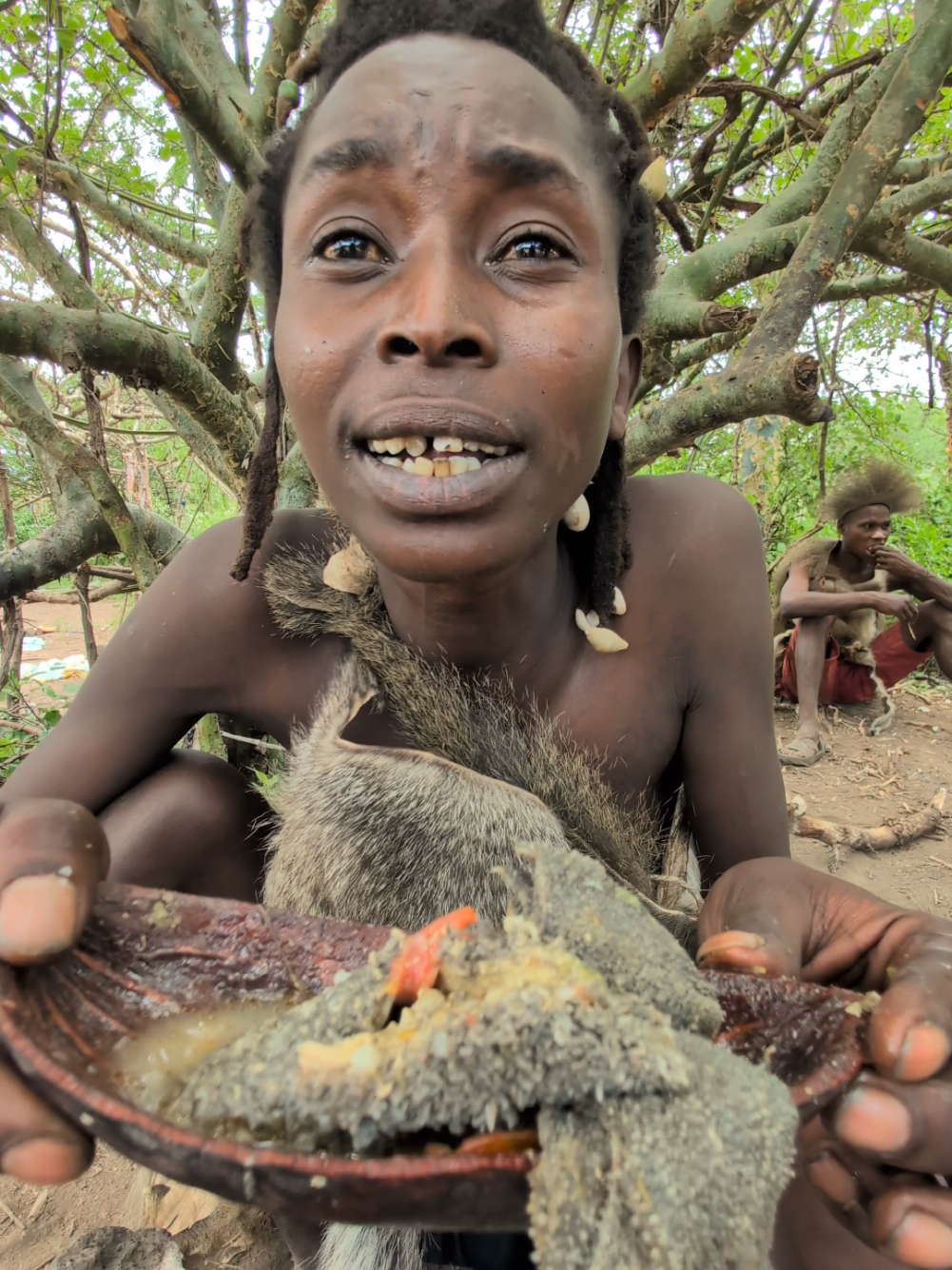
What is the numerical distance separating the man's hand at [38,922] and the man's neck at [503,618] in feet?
2.18

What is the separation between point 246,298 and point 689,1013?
226cm

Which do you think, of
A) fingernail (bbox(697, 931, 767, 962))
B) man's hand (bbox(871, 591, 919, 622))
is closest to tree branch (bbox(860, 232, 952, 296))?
man's hand (bbox(871, 591, 919, 622))

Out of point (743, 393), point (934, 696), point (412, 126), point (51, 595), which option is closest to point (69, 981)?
point (412, 126)

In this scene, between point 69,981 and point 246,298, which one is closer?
point 69,981

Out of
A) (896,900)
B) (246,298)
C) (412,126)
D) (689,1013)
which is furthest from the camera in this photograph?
(896,900)

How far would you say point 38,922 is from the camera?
29.8 inches

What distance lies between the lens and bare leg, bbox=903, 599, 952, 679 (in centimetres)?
488

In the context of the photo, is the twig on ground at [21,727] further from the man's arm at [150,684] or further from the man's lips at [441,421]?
the man's lips at [441,421]

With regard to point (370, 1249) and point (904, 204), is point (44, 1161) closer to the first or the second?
point (370, 1249)

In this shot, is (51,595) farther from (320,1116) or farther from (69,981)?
(320,1116)

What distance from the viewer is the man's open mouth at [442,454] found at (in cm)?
100

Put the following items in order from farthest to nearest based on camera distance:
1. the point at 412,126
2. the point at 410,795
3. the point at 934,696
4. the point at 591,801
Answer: the point at 934,696
the point at 591,801
the point at 410,795
the point at 412,126

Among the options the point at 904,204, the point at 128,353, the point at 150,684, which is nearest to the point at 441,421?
the point at 150,684

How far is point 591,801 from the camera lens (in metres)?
1.38
